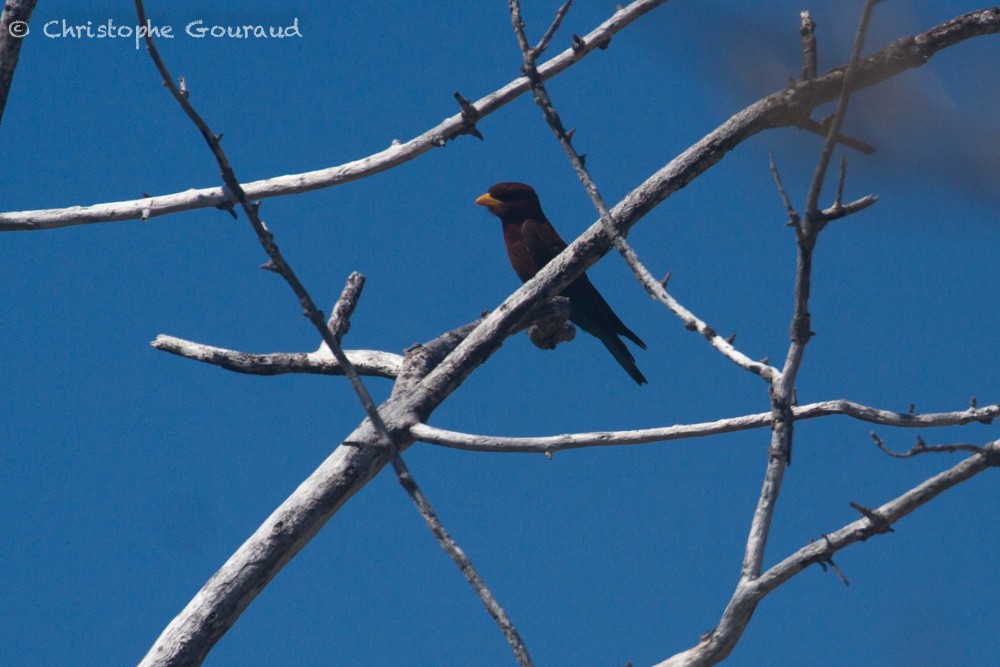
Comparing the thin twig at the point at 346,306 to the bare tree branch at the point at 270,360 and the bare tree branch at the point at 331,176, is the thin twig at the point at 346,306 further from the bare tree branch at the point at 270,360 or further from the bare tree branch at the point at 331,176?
the bare tree branch at the point at 331,176

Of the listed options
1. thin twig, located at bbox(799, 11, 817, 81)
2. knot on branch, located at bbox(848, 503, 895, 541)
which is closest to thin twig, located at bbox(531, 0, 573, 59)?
thin twig, located at bbox(799, 11, 817, 81)

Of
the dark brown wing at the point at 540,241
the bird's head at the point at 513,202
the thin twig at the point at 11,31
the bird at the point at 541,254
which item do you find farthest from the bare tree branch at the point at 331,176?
the bird's head at the point at 513,202

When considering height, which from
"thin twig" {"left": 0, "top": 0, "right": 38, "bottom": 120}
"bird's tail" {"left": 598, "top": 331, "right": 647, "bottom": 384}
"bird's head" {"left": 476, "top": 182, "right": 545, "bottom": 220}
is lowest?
"bird's tail" {"left": 598, "top": 331, "right": 647, "bottom": 384}

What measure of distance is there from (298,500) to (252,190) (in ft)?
4.56

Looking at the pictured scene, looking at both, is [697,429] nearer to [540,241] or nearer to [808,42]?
[808,42]

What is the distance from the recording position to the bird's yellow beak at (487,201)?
8.07m

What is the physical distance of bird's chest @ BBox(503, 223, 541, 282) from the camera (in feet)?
25.1

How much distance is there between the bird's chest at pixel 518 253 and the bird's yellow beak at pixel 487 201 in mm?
255

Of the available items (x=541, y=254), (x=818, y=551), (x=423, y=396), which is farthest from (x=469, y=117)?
(x=541, y=254)

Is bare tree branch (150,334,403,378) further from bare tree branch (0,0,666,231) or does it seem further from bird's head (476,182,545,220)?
bird's head (476,182,545,220)

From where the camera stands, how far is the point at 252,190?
4695 mm

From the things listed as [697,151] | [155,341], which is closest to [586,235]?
[697,151]

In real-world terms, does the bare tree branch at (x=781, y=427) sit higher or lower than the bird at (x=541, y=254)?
lower

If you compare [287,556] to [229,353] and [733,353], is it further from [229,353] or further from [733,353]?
[733,353]
